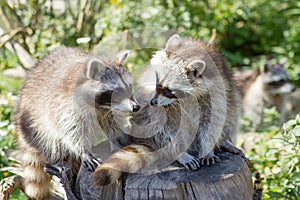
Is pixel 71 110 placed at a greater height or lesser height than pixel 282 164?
greater

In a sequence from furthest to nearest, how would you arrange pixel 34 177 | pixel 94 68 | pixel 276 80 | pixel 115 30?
pixel 276 80 → pixel 115 30 → pixel 34 177 → pixel 94 68

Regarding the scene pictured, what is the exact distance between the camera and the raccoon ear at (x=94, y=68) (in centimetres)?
413

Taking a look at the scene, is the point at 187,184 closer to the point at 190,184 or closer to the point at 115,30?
the point at 190,184

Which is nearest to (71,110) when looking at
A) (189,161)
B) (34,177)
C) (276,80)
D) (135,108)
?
(135,108)

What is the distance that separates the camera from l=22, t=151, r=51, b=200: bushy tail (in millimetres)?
4527

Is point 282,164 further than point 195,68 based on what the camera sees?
Yes

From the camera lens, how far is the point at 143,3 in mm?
7398

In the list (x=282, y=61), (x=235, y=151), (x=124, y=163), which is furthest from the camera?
(x=282, y=61)

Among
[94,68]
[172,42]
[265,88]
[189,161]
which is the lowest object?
[265,88]

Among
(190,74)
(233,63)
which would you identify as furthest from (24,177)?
(233,63)

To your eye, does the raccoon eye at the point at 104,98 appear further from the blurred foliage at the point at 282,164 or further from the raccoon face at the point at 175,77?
the blurred foliage at the point at 282,164

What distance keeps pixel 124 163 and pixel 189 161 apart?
18.6 inches

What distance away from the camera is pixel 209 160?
12.7ft

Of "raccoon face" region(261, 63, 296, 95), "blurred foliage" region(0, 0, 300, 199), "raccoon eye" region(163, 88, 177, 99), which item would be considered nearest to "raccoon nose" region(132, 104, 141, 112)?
"raccoon eye" region(163, 88, 177, 99)
